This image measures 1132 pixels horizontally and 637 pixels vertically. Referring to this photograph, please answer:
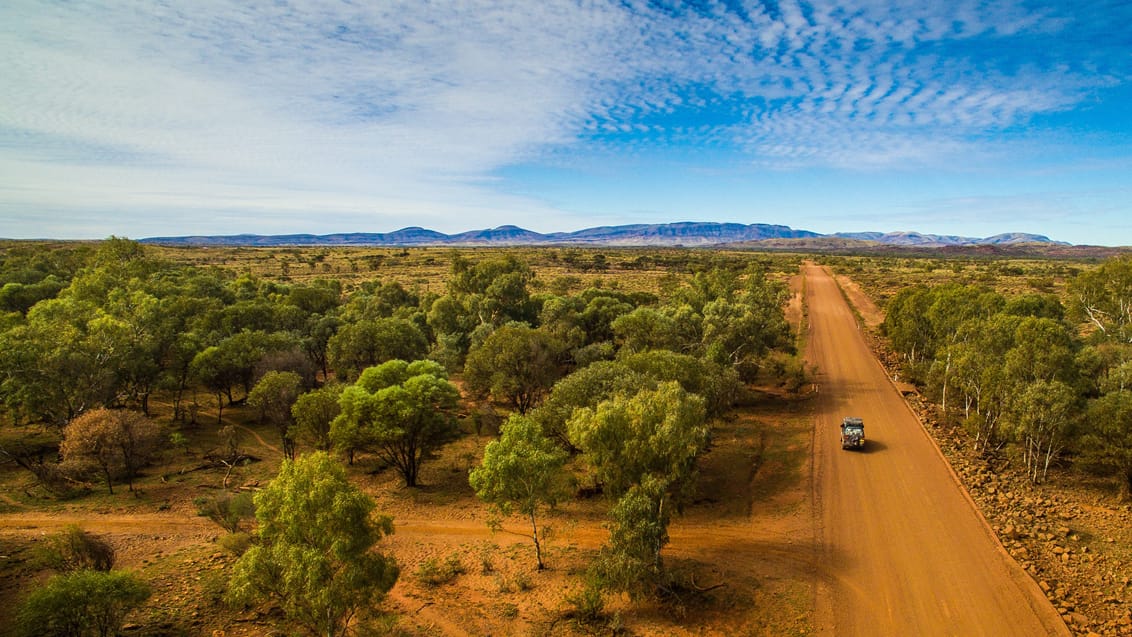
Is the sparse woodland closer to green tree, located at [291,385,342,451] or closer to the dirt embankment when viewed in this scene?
green tree, located at [291,385,342,451]

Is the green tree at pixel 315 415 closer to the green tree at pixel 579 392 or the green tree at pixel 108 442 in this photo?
the green tree at pixel 108 442

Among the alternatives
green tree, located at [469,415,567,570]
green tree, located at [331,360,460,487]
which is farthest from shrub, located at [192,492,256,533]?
green tree, located at [469,415,567,570]

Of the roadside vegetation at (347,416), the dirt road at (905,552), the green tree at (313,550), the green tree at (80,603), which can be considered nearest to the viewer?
the green tree at (313,550)

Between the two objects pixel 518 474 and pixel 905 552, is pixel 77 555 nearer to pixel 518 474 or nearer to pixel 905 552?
pixel 518 474

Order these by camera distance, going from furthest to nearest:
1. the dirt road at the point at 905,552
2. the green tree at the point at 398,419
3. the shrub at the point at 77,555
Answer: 1. the green tree at the point at 398,419
2. the shrub at the point at 77,555
3. the dirt road at the point at 905,552

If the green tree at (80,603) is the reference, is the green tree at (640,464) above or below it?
above

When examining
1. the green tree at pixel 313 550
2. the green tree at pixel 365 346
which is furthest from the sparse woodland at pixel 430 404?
the green tree at pixel 365 346

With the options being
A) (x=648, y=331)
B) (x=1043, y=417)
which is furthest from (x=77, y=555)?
(x=1043, y=417)

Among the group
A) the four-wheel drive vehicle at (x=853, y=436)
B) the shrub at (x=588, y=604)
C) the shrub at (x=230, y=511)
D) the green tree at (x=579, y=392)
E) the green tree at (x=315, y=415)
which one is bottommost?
the shrub at (x=588, y=604)
